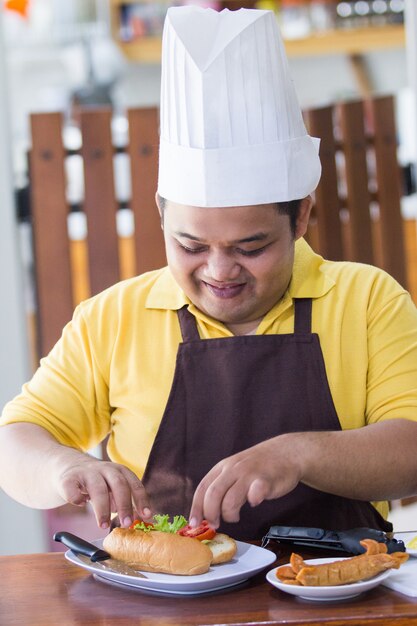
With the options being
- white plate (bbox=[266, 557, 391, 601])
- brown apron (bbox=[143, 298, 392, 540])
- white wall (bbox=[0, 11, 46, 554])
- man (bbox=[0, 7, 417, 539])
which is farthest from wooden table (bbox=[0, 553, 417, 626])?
white wall (bbox=[0, 11, 46, 554])

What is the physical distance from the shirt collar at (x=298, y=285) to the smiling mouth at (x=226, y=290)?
0.53 ft

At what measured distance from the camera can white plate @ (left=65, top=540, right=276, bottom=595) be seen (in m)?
1.34

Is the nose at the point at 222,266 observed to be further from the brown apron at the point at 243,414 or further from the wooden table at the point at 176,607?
the wooden table at the point at 176,607

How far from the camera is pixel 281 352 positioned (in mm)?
1829

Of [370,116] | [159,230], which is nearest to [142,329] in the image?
[159,230]

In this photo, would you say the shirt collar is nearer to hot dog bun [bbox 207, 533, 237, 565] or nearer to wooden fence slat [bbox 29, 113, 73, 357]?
hot dog bun [bbox 207, 533, 237, 565]

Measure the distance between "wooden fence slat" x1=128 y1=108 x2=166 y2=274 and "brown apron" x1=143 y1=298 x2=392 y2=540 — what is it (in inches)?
55.8

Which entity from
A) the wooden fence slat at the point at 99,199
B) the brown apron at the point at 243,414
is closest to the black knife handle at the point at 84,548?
the brown apron at the point at 243,414

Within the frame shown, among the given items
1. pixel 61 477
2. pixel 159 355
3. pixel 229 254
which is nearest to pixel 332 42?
pixel 159 355

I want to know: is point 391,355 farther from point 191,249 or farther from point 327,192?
point 327,192

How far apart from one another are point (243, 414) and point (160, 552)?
17.5 inches

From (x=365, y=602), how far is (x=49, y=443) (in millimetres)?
674

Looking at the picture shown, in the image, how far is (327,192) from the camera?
333cm

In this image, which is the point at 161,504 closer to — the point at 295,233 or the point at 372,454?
the point at 372,454
